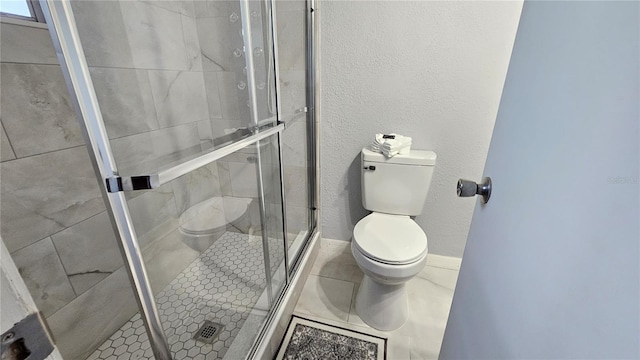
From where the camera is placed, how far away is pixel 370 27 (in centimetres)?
144

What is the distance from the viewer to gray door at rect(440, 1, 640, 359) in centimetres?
29

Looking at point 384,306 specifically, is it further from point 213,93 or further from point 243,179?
point 213,93

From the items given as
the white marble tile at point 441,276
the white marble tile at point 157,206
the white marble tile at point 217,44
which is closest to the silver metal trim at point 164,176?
the white marble tile at point 157,206

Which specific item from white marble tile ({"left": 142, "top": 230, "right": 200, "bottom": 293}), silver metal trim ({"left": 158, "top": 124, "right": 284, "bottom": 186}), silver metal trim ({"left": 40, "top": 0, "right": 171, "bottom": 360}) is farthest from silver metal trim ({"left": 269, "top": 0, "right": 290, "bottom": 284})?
silver metal trim ({"left": 40, "top": 0, "right": 171, "bottom": 360})

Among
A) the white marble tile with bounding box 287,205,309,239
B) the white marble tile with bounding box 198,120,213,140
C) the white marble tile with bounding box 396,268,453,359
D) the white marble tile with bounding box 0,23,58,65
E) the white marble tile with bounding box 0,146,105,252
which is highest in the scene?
the white marble tile with bounding box 0,23,58,65

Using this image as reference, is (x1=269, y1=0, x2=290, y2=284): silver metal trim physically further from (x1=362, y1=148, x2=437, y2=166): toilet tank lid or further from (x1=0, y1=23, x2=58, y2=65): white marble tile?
(x1=0, y1=23, x2=58, y2=65): white marble tile

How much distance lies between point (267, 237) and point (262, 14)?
1001mm

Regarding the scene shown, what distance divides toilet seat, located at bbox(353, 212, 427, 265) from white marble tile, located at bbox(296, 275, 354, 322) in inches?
17.0

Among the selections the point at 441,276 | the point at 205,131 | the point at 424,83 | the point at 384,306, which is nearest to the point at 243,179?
the point at 205,131

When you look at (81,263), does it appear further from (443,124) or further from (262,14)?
(443,124)

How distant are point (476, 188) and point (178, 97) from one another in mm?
1473

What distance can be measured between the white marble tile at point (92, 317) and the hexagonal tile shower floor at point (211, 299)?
0.16ft

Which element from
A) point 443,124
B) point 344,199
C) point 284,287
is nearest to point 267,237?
point 284,287

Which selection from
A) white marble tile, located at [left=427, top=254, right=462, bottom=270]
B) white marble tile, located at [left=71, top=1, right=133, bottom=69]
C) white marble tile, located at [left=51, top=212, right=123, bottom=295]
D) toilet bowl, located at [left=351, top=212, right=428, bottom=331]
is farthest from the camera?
white marble tile, located at [left=427, top=254, right=462, bottom=270]
